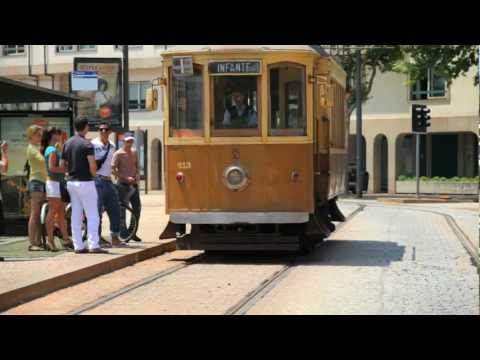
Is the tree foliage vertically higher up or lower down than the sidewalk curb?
higher up

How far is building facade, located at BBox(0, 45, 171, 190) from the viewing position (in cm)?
4678

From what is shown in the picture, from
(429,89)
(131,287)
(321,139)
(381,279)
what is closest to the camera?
(131,287)

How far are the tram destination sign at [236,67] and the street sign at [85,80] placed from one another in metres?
4.92

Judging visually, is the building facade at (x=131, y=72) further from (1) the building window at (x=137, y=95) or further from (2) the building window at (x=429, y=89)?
(2) the building window at (x=429, y=89)

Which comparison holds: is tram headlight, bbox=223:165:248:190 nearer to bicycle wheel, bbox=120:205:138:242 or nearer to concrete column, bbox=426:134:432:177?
bicycle wheel, bbox=120:205:138:242

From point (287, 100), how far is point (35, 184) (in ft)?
12.9

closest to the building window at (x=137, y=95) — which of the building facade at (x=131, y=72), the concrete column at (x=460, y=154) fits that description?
Result: the building facade at (x=131, y=72)

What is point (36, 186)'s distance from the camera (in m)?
13.3

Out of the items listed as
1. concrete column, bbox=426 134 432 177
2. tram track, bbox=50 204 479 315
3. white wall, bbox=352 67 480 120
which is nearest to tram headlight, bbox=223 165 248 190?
tram track, bbox=50 204 479 315

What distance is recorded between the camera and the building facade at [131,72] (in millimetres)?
46781

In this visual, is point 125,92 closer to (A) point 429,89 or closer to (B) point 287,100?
(B) point 287,100

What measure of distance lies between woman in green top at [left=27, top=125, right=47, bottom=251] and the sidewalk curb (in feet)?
4.86

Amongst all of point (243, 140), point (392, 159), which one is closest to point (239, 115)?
point (243, 140)
